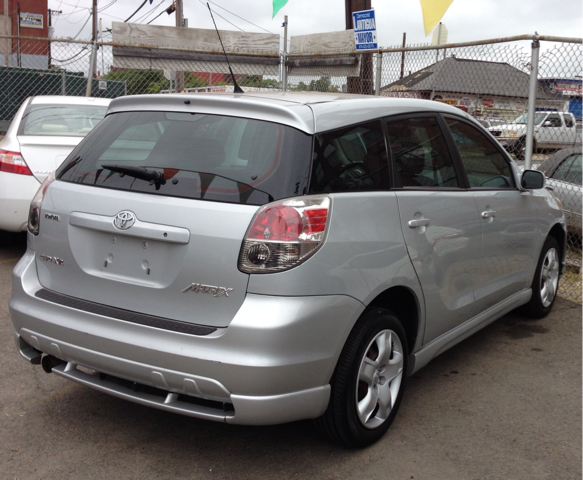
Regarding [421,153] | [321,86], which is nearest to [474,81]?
[321,86]

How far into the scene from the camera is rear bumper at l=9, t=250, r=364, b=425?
2.70 m

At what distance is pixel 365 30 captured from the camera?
27.9 feet

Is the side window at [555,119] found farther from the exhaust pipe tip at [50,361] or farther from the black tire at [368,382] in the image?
the exhaust pipe tip at [50,361]

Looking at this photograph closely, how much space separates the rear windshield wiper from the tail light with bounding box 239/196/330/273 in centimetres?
53

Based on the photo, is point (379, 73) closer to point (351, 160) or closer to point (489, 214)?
point (489, 214)

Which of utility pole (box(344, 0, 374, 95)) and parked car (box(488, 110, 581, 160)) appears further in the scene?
utility pole (box(344, 0, 374, 95))

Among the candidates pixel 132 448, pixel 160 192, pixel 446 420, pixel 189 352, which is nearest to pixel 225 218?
pixel 160 192

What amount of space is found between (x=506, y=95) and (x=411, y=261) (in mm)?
4828

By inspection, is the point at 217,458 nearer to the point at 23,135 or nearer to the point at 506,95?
the point at 23,135

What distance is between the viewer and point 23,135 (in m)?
6.67

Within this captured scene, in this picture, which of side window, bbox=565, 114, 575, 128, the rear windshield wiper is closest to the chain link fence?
side window, bbox=565, 114, 575, 128

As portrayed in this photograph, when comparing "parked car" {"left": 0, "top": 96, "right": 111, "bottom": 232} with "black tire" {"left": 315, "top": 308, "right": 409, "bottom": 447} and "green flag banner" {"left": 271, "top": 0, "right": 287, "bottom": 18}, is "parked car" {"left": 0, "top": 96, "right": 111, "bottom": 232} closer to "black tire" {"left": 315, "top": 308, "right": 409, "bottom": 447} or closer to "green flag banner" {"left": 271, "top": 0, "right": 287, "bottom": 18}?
"green flag banner" {"left": 271, "top": 0, "right": 287, "bottom": 18}

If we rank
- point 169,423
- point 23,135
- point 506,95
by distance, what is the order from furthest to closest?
point 506,95 → point 23,135 → point 169,423

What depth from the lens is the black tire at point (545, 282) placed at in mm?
5273
